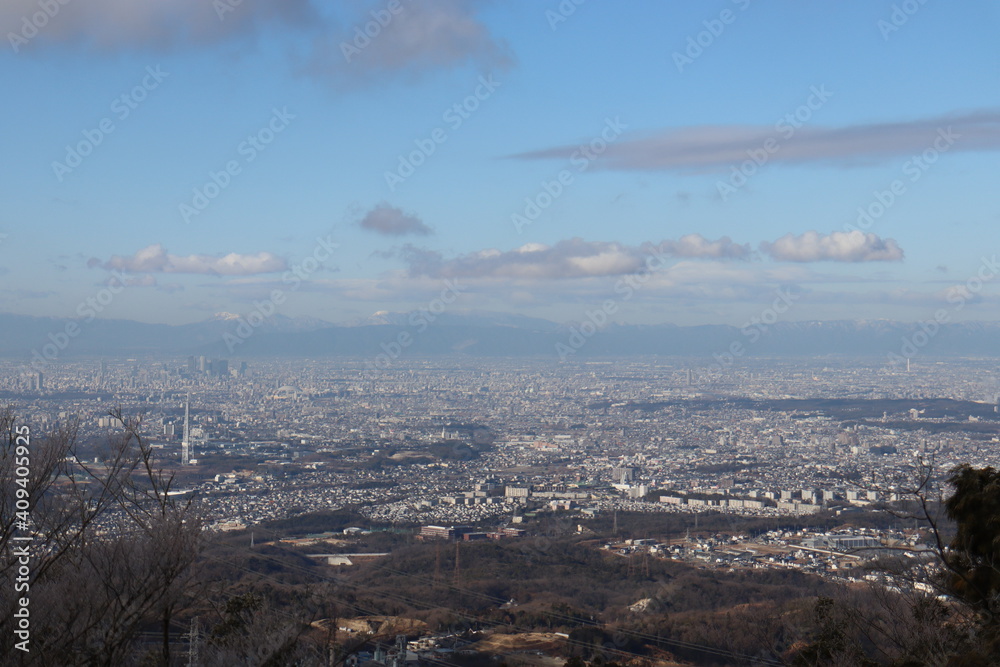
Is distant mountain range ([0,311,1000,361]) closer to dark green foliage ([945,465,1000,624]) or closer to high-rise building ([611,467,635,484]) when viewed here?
high-rise building ([611,467,635,484])

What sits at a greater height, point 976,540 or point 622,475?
point 976,540

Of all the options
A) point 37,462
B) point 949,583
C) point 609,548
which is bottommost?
point 609,548

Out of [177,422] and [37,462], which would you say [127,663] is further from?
[177,422]

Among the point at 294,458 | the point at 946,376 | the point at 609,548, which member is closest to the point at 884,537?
the point at 609,548

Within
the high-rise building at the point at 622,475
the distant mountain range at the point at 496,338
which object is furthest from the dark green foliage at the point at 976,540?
the distant mountain range at the point at 496,338

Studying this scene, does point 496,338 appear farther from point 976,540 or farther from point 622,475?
point 976,540

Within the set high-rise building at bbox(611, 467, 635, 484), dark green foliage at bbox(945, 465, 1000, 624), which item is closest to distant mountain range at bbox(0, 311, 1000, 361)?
high-rise building at bbox(611, 467, 635, 484)

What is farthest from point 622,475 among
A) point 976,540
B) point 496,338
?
point 496,338

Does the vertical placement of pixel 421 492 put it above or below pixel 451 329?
below
